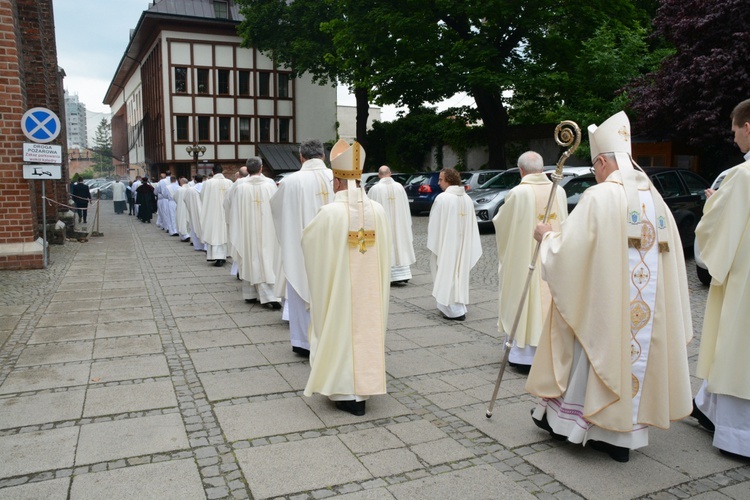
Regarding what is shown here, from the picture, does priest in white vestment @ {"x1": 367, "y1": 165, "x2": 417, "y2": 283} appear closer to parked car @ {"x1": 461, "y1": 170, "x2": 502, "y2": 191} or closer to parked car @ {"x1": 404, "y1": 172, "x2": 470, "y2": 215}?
parked car @ {"x1": 461, "y1": 170, "x2": 502, "y2": 191}

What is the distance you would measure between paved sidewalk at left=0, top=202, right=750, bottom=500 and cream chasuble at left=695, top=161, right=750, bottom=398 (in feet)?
1.66

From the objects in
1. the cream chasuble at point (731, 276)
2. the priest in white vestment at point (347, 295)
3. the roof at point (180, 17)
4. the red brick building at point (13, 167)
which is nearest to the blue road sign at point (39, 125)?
the red brick building at point (13, 167)

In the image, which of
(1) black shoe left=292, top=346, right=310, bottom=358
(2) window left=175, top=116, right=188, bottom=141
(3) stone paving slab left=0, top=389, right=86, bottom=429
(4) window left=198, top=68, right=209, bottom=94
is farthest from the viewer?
(4) window left=198, top=68, right=209, bottom=94

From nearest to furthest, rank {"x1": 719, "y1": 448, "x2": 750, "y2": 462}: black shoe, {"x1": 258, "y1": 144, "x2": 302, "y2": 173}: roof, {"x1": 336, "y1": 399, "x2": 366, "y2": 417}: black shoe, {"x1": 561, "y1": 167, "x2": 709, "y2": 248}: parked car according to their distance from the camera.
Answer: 1. {"x1": 719, "y1": 448, "x2": 750, "y2": 462}: black shoe
2. {"x1": 336, "y1": 399, "x2": 366, "y2": 417}: black shoe
3. {"x1": 561, "y1": 167, "x2": 709, "y2": 248}: parked car
4. {"x1": 258, "y1": 144, "x2": 302, "y2": 173}: roof

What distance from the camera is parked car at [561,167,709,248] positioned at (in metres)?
12.4

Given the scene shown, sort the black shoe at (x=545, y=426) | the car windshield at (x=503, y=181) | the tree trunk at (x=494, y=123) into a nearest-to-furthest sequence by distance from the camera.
Answer: 1. the black shoe at (x=545, y=426)
2. the car windshield at (x=503, y=181)
3. the tree trunk at (x=494, y=123)

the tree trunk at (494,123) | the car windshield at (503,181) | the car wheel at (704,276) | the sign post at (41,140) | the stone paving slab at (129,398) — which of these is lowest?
the stone paving slab at (129,398)

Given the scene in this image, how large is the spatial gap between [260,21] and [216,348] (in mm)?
29782

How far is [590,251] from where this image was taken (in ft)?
13.0

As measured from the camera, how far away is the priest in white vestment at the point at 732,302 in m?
4.07

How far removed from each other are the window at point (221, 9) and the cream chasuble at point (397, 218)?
3443 cm

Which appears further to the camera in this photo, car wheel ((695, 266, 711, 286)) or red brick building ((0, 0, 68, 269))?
red brick building ((0, 0, 68, 269))

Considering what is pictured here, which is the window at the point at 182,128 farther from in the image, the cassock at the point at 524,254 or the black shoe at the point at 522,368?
the black shoe at the point at 522,368

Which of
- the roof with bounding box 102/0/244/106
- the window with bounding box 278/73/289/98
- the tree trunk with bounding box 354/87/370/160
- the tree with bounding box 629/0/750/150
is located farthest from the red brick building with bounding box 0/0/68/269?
the window with bounding box 278/73/289/98
